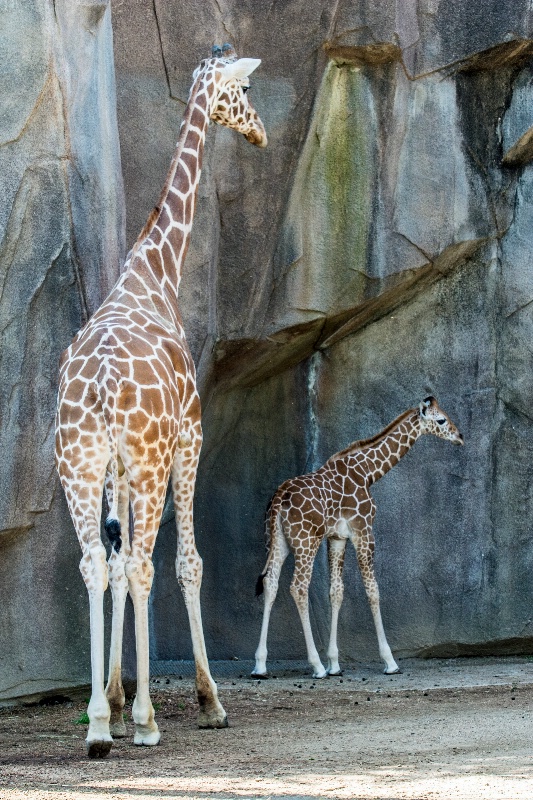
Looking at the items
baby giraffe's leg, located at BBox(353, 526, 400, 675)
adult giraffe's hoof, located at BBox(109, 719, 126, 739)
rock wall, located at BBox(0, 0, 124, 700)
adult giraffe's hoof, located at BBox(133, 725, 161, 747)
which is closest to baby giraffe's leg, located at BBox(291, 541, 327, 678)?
baby giraffe's leg, located at BBox(353, 526, 400, 675)

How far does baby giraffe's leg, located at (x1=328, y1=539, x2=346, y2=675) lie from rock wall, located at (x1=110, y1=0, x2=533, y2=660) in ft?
2.62

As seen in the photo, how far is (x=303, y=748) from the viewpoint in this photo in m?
6.64

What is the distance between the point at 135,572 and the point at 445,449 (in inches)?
203

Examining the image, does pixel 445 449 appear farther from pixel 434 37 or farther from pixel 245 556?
pixel 434 37

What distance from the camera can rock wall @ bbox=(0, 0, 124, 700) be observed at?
8.42 meters

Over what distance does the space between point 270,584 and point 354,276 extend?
2796 mm

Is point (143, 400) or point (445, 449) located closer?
point (143, 400)

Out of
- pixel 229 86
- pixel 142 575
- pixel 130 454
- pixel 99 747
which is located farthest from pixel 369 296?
pixel 99 747

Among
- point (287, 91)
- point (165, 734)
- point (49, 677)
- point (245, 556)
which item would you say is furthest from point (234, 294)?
point (165, 734)

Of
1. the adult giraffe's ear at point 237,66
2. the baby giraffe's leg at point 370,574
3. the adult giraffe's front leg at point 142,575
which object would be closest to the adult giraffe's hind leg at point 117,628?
the adult giraffe's front leg at point 142,575

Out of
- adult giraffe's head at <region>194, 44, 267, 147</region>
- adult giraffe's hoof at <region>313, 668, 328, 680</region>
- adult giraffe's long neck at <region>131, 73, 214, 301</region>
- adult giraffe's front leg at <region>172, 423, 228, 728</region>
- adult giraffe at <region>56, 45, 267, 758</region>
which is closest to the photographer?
adult giraffe at <region>56, 45, 267, 758</region>

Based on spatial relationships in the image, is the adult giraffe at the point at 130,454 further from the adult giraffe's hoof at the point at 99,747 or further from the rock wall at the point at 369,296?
the rock wall at the point at 369,296

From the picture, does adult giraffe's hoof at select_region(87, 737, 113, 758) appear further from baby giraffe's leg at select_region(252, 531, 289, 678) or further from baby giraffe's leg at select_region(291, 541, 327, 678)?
baby giraffe's leg at select_region(291, 541, 327, 678)

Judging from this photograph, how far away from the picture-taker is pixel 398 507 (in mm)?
11461
